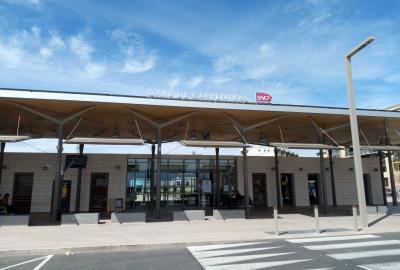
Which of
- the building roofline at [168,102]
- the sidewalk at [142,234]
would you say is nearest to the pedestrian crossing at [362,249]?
the sidewalk at [142,234]

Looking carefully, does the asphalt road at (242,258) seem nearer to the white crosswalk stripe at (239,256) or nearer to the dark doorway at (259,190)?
the white crosswalk stripe at (239,256)

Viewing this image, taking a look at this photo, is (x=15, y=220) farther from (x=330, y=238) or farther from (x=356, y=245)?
(x=356, y=245)

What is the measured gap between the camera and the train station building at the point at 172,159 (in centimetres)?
1443

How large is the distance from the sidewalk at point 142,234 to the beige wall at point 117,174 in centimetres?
720

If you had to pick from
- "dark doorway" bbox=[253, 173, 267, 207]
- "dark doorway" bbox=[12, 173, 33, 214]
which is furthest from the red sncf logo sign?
"dark doorway" bbox=[12, 173, 33, 214]

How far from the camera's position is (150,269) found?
6.60m

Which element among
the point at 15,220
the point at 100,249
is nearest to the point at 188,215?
the point at 100,249

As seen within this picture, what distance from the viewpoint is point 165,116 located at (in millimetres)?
16641

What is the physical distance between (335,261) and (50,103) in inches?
478

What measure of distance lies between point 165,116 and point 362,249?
35.7 feet

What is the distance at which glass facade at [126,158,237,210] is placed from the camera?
21516 millimetres

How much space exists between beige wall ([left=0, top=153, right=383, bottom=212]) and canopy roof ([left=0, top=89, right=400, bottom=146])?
1790 millimetres

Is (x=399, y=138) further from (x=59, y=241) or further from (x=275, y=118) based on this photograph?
(x=59, y=241)

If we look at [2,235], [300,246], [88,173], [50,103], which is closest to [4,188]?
[88,173]
